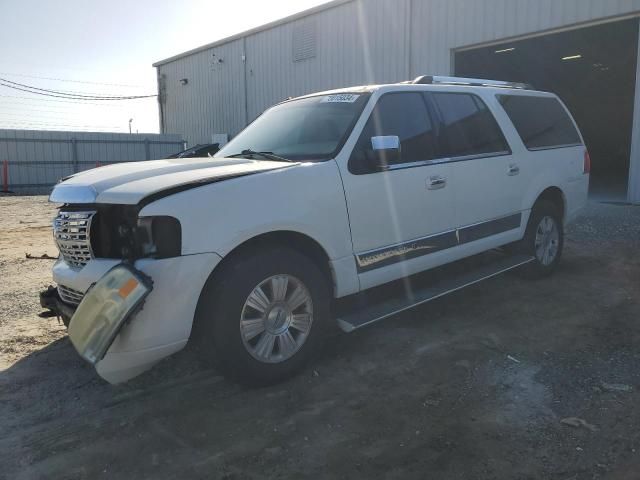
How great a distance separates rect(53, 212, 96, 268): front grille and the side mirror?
6.23 ft

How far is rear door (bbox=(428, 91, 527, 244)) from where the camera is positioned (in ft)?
15.1

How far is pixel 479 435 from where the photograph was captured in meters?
2.87

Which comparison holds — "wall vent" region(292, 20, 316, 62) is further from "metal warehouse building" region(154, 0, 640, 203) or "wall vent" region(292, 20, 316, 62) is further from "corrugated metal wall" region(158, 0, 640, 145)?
"corrugated metal wall" region(158, 0, 640, 145)

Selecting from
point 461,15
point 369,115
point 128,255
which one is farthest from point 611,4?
point 128,255

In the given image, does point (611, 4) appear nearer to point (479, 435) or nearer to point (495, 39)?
point (495, 39)

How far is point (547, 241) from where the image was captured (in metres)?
5.85

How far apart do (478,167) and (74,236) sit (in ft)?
11.0

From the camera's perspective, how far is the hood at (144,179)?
3.04 meters

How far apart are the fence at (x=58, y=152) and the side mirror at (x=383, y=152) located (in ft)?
70.3

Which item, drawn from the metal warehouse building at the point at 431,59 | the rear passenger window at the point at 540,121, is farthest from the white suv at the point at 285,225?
the metal warehouse building at the point at 431,59

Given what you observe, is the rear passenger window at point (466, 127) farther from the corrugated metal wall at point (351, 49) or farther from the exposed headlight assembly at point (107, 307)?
the corrugated metal wall at point (351, 49)

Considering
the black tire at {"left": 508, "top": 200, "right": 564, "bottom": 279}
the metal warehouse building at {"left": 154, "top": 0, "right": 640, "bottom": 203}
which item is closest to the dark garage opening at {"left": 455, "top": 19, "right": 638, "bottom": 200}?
the metal warehouse building at {"left": 154, "top": 0, "right": 640, "bottom": 203}

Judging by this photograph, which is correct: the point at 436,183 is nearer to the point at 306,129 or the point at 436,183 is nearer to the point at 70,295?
the point at 306,129

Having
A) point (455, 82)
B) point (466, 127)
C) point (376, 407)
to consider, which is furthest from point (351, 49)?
point (376, 407)
